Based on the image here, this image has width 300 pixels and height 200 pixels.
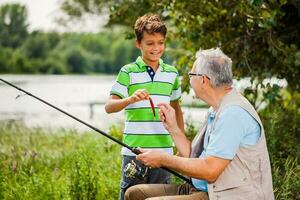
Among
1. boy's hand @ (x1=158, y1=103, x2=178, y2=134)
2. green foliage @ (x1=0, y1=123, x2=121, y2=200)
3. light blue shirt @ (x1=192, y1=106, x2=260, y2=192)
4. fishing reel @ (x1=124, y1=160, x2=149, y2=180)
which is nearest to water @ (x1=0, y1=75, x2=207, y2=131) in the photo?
green foliage @ (x1=0, y1=123, x2=121, y2=200)

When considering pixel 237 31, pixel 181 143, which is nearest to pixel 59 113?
pixel 237 31

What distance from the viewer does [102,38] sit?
88062 mm

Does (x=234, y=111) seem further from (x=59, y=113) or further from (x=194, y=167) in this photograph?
(x=59, y=113)

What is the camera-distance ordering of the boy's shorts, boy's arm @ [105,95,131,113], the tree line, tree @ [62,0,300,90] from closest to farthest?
boy's arm @ [105,95,131,113], the boy's shorts, tree @ [62,0,300,90], the tree line

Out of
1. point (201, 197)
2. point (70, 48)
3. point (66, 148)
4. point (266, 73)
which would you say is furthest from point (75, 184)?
point (70, 48)

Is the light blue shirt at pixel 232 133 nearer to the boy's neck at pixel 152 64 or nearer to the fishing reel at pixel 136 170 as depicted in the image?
the fishing reel at pixel 136 170

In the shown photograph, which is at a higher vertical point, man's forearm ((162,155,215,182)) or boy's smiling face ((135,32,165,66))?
boy's smiling face ((135,32,165,66))

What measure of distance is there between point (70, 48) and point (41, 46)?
27.9 ft

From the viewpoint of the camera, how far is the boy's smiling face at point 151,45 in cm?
378

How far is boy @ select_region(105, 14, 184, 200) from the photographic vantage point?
12.4ft

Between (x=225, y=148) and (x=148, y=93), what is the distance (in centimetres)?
93

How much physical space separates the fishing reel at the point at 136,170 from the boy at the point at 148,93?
2 centimetres

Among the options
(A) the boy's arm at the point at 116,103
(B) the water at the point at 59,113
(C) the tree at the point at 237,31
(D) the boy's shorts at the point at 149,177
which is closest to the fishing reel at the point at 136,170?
(D) the boy's shorts at the point at 149,177

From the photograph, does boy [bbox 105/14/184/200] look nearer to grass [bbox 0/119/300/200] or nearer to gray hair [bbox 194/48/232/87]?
gray hair [bbox 194/48/232/87]
